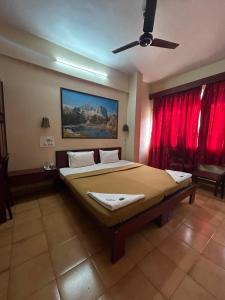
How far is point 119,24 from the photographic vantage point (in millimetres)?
2098

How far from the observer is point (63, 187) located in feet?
9.72

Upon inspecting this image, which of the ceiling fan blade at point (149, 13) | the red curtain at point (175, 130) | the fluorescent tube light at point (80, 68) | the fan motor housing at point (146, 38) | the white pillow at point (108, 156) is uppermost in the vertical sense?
the fluorescent tube light at point (80, 68)

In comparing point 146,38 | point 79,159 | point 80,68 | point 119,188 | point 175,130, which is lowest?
point 119,188

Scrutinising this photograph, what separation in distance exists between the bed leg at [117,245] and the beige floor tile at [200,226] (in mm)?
1154

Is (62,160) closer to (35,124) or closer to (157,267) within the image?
(35,124)

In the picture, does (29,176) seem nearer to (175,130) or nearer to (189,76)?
(175,130)

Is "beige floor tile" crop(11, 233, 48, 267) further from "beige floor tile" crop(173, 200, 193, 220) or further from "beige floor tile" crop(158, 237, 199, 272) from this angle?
"beige floor tile" crop(173, 200, 193, 220)

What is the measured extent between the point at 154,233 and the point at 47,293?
128 cm

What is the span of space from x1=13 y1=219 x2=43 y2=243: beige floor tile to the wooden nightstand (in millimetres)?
727

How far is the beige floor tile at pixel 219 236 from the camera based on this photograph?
163 cm

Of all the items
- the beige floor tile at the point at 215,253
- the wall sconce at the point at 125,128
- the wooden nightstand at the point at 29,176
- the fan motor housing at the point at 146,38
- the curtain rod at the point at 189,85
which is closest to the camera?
the beige floor tile at the point at 215,253

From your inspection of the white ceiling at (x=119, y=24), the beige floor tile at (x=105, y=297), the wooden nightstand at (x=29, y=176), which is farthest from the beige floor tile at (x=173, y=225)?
the white ceiling at (x=119, y=24)

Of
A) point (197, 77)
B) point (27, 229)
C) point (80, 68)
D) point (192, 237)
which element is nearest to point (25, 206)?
point (27, 229)

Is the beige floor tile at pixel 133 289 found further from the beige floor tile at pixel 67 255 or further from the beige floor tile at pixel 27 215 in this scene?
the beige floor tile at pixel 27 215
